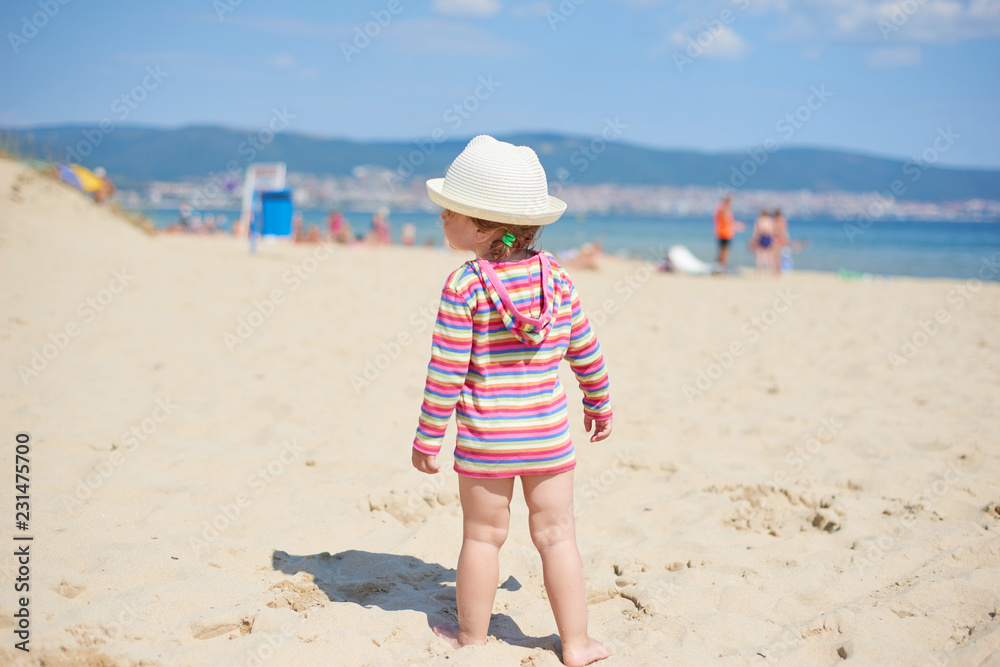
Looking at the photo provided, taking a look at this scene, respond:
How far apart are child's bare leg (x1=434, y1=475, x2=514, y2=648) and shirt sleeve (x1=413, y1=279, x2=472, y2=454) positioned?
0.66 feet

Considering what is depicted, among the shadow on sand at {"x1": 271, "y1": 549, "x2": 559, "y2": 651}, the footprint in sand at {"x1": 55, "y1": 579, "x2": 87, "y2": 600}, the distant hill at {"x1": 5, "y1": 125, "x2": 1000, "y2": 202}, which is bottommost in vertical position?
the shadow on sand at {"x1": 271, "y1": 549, "x2": 559, "y2": 651}

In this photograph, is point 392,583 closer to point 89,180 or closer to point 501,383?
point 501,383

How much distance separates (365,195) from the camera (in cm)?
11562

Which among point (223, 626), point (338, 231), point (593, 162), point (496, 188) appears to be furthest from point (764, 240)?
point (593, 162)

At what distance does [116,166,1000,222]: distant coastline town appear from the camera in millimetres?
102500

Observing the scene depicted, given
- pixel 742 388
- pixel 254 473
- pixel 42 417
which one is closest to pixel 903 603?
pixel 254 473

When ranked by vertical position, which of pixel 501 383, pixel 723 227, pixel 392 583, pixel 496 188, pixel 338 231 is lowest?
pixel 392 583

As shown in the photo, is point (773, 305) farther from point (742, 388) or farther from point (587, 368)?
point (587, 368)

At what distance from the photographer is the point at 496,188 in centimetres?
204

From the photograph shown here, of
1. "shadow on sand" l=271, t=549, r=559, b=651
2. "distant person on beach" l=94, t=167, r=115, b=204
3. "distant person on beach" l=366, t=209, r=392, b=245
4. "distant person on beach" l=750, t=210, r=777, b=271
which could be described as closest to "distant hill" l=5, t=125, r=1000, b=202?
"distant person on beach" l=366, t=209, r=392, b=245

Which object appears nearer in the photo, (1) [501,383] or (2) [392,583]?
(1) [501,383]

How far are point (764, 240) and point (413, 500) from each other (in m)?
13.6

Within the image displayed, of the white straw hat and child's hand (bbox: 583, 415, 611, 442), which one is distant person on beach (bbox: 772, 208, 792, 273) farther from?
the white straw hat

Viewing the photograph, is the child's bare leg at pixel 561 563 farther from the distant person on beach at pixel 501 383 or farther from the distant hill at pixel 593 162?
the distant hill at pixel 593 162
